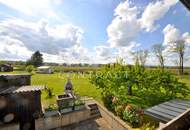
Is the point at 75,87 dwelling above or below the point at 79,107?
below

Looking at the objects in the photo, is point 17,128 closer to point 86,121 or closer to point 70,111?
point 70,111

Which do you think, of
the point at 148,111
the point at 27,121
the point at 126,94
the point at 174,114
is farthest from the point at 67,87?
the point at 174,114

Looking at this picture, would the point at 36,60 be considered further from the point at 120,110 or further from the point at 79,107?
the point at 120,110

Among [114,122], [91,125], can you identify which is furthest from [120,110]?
[91,125]

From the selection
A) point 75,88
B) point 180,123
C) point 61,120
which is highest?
point 180,123

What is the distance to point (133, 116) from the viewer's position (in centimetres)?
1050

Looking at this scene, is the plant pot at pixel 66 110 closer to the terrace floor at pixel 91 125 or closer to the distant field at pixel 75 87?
the terrace floor at pixel 91 125

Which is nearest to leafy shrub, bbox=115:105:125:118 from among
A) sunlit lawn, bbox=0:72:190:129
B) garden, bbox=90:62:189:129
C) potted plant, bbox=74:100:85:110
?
garden, bbox=90:62:189:129

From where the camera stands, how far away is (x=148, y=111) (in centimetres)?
844

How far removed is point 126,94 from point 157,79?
4.88 meters

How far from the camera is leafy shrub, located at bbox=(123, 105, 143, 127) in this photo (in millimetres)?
10336

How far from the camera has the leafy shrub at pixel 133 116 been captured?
33.9 ft

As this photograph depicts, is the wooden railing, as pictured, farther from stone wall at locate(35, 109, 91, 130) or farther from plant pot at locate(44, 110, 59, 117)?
plant pot at locate(44, 110, 59, 117)

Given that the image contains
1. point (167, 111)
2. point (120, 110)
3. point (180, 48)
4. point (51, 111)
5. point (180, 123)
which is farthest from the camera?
point (180, 48)
